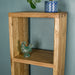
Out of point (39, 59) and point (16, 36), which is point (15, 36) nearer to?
point (16, 36)

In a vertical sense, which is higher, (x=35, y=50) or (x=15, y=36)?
(x=15, y=36)

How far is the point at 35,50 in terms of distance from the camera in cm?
159

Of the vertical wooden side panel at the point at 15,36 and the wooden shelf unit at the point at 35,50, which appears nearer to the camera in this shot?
the wooden shelf unit at the point at 35,50

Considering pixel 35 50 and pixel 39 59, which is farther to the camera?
pixel 35 50

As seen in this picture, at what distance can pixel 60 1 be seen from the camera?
4.75 ft

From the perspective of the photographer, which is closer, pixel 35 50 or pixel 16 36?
pixel 16 36

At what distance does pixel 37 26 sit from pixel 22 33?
0.19m

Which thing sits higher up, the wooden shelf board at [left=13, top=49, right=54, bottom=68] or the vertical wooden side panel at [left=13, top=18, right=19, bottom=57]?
the vertical wooden side panel at [left=13, top=18, right=19, bottom=57]

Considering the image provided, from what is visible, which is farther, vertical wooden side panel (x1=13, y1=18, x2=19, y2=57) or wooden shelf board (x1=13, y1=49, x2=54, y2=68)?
vertical wooden side panel (x1=13, y1=18, x2=19, y2=57)

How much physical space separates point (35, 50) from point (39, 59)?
0.26 m

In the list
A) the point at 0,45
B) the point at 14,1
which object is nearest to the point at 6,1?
the point at 14,1

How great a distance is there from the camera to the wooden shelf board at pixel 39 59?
127 centimetres

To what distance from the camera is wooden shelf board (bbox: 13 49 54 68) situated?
127 centimetres

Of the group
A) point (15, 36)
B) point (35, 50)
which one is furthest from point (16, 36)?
point (35, 50)
